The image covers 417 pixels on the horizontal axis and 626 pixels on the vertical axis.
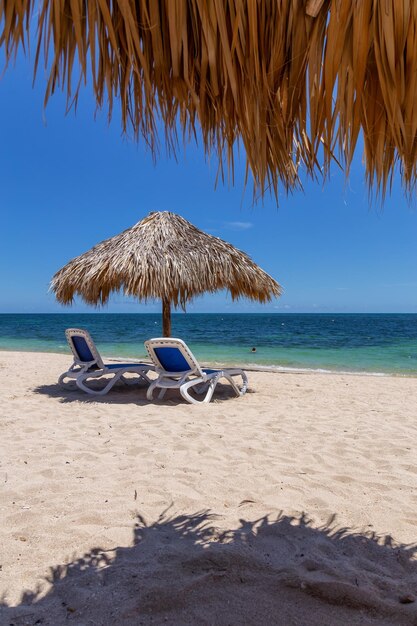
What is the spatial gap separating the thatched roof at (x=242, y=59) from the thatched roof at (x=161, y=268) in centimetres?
482

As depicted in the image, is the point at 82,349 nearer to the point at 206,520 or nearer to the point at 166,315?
the point at 166,315

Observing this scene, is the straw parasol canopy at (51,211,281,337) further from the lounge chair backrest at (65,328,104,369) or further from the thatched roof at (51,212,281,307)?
the lounge chair backrest at (65,328,104,369)

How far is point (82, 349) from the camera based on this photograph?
6375mm

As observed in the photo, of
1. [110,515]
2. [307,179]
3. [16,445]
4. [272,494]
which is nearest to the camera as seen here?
[307,179]

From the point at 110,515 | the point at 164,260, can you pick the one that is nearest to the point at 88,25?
the point at 110,515

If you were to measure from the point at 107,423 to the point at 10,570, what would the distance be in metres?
2.53

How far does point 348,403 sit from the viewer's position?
236 inches

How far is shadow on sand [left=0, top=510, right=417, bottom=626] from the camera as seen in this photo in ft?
5.57

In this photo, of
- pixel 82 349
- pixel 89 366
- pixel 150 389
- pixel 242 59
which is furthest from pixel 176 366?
pixel 242 59

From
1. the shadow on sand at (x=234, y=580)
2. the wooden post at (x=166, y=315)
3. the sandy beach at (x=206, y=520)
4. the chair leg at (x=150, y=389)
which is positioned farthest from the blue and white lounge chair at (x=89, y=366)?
the shadow on sand at (x=234, y=580)

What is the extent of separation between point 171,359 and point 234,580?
358cm

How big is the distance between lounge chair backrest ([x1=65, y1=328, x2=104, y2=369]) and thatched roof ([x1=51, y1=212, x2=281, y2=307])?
2.53 feet

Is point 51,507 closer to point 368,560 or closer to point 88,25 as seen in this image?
point 368,560

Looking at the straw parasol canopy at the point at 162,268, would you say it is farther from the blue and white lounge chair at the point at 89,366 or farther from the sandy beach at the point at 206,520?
the sandy beach at the point at 206,520
